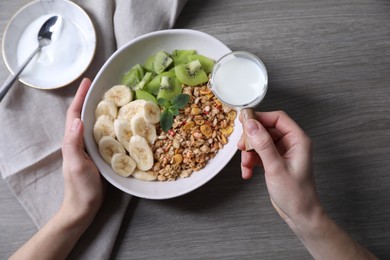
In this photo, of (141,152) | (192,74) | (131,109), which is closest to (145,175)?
(141,152)

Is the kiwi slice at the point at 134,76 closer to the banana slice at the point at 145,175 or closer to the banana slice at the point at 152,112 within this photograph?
the banana slice at the point at 152,112

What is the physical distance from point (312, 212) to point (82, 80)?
23.7 inches

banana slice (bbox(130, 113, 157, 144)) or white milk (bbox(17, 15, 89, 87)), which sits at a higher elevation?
white milk (bbox(17, 15, 89, 87))

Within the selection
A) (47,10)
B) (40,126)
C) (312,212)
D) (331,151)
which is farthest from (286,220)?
(47,10)

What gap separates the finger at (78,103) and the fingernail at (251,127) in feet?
1.28

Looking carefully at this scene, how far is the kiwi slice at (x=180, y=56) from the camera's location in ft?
3.12

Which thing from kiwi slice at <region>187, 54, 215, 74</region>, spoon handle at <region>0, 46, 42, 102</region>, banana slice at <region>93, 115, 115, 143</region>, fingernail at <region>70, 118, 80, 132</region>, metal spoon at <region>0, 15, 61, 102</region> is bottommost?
banana slice at <region>93, 115, 115, 143</region>

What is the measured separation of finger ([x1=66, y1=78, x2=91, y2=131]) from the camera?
903 mm

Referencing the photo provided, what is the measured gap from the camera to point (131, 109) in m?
0.92

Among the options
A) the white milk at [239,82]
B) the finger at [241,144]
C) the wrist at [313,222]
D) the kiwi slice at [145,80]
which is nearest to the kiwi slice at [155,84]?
the kiwi slice at [145,80]

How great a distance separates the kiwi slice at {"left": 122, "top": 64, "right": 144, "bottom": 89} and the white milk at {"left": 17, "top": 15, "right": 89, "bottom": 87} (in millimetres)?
105

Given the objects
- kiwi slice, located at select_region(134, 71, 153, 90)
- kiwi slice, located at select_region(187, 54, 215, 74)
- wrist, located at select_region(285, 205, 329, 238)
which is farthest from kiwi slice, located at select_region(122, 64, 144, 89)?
wrist, located at select_region(285, 205, 329, 238)

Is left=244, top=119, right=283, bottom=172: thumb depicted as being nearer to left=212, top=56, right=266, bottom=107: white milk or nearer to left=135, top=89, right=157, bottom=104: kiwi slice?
left=212, top=56, right=266, bottom=107: white milk

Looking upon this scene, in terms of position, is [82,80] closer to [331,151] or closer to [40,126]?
[40,126]
